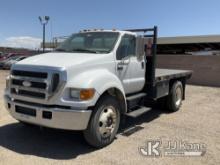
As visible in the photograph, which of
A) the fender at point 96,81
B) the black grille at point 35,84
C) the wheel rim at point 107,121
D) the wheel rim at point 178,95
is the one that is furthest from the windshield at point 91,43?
the wheel rim at point 178,95

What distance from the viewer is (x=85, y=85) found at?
4859 millimetres

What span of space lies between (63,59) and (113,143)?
1912 mm

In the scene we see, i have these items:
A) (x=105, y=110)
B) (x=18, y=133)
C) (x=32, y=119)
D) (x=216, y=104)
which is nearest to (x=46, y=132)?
(x=18, y=133)

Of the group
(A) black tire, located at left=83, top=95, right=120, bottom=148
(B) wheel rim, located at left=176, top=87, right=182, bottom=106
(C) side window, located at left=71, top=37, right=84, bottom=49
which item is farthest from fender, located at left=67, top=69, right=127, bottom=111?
(B) wheel rim, located at left=176, top=87, right=182, bottom=106

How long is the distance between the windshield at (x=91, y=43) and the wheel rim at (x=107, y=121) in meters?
1.28

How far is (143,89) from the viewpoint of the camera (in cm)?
739

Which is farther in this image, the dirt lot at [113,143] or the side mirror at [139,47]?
the side mirror at [139,47]

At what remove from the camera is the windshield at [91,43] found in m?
6.05

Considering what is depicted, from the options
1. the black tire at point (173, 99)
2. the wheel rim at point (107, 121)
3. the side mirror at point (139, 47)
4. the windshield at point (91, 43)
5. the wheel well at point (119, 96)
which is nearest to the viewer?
the wheel rim at point (107, 121)

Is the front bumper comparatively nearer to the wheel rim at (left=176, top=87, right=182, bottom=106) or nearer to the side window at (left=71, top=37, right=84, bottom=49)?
the side window at (left=71, top=37, right=84, bottom=49)

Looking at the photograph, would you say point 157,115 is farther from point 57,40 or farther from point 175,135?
point 57,40

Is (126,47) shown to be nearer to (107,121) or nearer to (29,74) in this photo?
(107,121)

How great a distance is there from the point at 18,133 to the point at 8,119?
1262 millimetres

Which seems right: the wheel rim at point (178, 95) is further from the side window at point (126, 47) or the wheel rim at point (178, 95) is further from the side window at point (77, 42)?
the side window at point (77, 42)
